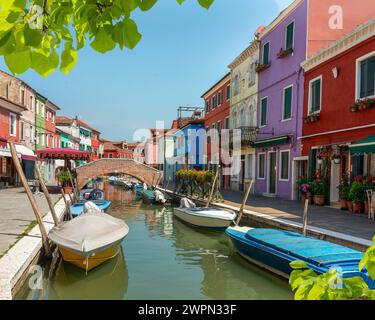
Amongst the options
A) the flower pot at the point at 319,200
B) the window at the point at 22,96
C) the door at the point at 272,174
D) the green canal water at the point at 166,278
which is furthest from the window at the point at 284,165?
→ the window at the point at 22,96

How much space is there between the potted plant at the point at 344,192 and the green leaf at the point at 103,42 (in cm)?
1263

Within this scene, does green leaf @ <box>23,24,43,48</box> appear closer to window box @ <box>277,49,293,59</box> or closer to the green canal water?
the green canal water

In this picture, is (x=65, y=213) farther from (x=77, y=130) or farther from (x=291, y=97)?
(x=77, y=130)

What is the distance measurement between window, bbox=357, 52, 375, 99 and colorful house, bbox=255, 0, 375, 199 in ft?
13.8

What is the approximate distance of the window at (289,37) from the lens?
1842 cm

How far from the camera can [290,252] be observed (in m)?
7.38

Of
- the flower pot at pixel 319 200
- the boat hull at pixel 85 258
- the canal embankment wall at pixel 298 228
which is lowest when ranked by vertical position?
the boat hull at pixel 85 258

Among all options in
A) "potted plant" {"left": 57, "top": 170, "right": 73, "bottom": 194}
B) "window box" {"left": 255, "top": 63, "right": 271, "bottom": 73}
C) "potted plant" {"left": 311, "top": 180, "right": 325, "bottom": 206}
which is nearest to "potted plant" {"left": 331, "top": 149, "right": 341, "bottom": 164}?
"potted plant" {"left": 311, "top": 180, "right": 325, "bottom": 206}

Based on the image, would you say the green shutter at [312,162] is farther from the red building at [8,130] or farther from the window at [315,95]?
the red building at [8,130]

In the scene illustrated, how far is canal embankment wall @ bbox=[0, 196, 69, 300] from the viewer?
18.4ft

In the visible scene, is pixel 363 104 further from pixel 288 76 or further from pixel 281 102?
pixel 281 102

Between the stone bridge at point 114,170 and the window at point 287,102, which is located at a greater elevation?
the window at point 287,102
